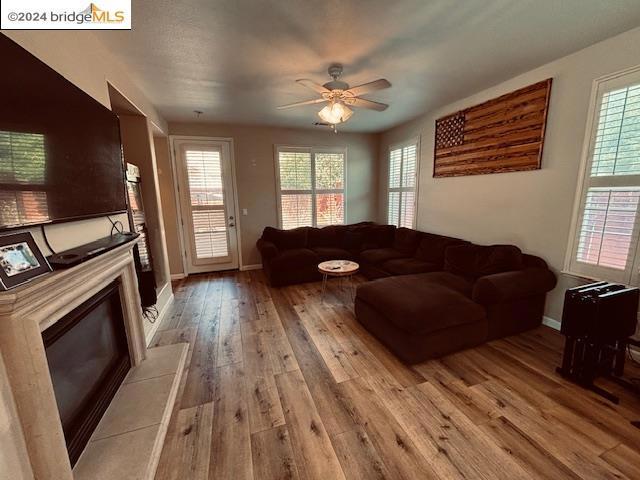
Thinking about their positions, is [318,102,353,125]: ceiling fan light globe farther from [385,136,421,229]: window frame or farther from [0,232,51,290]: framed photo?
[385,136,421,229]: window frame

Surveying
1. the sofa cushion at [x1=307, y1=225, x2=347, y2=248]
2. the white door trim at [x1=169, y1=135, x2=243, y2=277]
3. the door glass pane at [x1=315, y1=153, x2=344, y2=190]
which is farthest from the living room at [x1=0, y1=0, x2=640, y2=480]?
the door glass pane at [x1=315, y1=153, x2=344, y2=190]

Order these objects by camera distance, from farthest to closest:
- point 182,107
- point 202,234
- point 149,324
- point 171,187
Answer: point 202,234 → point 171,187 → point 182,107 → point 149,324

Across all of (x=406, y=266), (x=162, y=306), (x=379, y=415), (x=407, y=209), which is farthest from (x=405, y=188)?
(x=162, y=306)

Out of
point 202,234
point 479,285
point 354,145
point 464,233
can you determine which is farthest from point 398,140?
point 202,234

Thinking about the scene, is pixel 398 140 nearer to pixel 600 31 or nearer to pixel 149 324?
pixel 600 31

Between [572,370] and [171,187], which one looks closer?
[572,370]

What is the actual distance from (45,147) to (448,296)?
2.80m

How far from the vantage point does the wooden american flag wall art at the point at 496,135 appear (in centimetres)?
266

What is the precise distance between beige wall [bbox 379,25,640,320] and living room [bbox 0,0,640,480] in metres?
0.02

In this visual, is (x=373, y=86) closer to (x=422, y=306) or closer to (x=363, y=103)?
(x=363, y=103)

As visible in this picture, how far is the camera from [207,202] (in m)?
4.54

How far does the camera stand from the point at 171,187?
4.27 meters

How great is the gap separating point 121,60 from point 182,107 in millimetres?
1311

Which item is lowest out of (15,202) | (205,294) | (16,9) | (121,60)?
(205,294)
